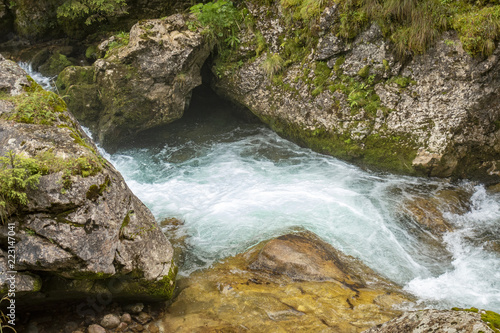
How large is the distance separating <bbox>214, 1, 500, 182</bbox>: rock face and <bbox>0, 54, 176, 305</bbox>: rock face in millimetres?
5746

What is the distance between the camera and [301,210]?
7.53 metres

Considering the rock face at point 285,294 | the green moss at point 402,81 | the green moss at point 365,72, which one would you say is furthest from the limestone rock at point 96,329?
the green moss at point 402,81

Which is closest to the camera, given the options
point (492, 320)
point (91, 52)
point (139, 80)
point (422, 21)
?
point (492, 320)

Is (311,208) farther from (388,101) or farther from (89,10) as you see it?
(89,10)

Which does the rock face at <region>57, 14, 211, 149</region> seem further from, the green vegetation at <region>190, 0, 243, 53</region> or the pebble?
the pebble

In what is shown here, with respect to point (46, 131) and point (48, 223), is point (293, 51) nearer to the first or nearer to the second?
point (46, 131)

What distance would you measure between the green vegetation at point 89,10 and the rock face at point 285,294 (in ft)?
30.7

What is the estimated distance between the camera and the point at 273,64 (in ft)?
31.7

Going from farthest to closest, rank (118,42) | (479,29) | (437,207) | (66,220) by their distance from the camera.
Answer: (118,42)
(437,207)
(479,29)
(66,220)

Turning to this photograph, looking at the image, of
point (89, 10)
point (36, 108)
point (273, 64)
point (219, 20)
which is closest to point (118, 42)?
point (89, 10)

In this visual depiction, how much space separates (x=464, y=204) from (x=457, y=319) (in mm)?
5830

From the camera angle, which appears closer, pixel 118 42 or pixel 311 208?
pixel 311 208

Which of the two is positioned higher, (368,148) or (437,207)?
(368,148)

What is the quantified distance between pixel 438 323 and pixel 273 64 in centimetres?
824
